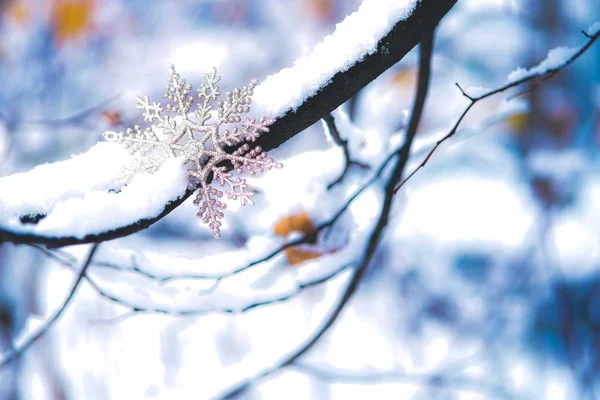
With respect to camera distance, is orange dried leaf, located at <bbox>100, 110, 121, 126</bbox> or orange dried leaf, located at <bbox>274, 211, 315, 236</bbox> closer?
orange dried leaf, located at <bbox>100, 110, 121, 126</bbox>

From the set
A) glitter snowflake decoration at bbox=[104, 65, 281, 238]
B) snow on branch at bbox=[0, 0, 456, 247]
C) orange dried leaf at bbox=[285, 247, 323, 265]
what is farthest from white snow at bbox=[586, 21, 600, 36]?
orange dried leaf at bbox=[285, 247, 323, 265]

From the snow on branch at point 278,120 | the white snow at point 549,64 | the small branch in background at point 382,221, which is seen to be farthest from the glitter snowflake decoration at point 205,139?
the white snow at point 549,64

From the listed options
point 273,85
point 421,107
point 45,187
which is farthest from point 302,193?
point 45,187

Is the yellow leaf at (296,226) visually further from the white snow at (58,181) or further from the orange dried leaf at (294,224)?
the white snow at (58,181)

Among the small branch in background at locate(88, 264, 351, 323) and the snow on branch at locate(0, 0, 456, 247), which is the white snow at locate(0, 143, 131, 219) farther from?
the small branch in background at locate(88, 264, 351, 323)

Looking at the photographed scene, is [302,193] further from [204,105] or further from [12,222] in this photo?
[12,222]

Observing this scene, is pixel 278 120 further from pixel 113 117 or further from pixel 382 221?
pixel 113 117
